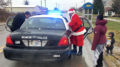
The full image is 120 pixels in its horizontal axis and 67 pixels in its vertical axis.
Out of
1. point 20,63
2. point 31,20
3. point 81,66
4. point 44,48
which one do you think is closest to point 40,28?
point 31,20

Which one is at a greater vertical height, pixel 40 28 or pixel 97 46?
pixel 40 28

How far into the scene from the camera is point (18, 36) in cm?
433

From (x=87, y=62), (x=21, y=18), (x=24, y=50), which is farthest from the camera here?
(x=21, y=18)

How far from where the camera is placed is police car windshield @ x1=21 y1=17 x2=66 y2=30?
200 inches

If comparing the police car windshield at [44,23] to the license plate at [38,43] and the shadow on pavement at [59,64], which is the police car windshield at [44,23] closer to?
the license plate at [38,43]

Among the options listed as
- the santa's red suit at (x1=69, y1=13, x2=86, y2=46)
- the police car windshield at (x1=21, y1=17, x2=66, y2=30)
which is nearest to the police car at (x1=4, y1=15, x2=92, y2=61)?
the police car windshield at (x1=21, y1=17, x2=66, y2=30)

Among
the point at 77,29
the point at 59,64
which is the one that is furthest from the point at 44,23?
the point at 59,64

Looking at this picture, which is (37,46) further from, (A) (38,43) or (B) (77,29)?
(B) (77,29)

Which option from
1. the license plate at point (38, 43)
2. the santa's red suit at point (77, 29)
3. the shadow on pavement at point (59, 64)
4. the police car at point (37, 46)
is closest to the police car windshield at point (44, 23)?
the santa's red suit at point (77, 29)

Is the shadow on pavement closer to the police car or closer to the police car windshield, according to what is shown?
the police car

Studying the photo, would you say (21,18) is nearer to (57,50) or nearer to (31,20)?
(31,20)

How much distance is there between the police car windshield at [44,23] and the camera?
5.08 meters

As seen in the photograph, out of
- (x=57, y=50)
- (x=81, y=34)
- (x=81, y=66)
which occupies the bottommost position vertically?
(x=81, y=66)

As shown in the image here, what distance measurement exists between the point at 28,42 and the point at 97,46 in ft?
5.98
